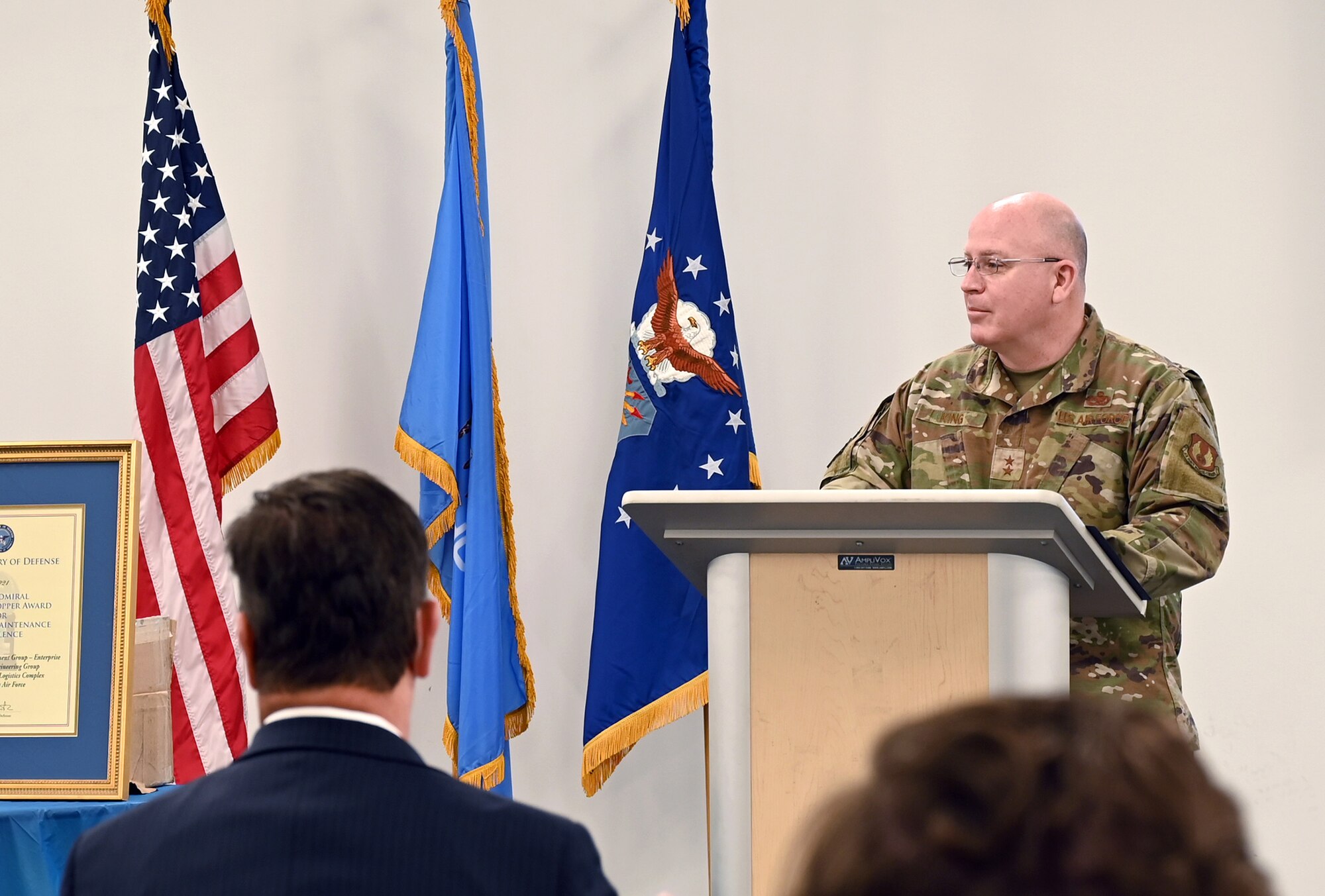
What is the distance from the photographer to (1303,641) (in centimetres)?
357

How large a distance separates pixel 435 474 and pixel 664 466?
0.58 meters

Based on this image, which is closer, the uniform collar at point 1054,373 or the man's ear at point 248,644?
the man's ear at point 248,644

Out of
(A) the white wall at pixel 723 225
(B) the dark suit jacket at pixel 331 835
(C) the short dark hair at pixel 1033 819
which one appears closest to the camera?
(C) the short dark hair at pixel 1033 819

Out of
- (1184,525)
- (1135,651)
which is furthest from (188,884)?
(1135,651)

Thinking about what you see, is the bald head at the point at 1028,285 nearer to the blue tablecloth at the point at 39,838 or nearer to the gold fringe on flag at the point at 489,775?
the gold fringe on flag at the point at 489,775

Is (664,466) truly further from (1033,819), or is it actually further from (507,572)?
(1033,819)

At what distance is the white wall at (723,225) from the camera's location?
3641 mm

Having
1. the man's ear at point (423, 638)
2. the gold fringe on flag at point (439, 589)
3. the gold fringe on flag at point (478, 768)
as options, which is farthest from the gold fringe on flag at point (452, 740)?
the man's ear at point (423, 638)

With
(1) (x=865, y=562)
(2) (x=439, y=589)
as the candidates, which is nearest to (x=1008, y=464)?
(1) (x=865, y=562)

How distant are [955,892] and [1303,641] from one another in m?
3.46

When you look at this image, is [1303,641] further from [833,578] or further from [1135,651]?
[833,578]

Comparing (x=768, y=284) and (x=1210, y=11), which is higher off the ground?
(x=1210, y=11)

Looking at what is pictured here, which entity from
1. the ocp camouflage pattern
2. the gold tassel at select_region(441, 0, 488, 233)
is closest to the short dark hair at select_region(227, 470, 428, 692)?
the ocp camouflage pattern

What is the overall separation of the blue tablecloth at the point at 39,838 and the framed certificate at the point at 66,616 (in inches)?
1.3
